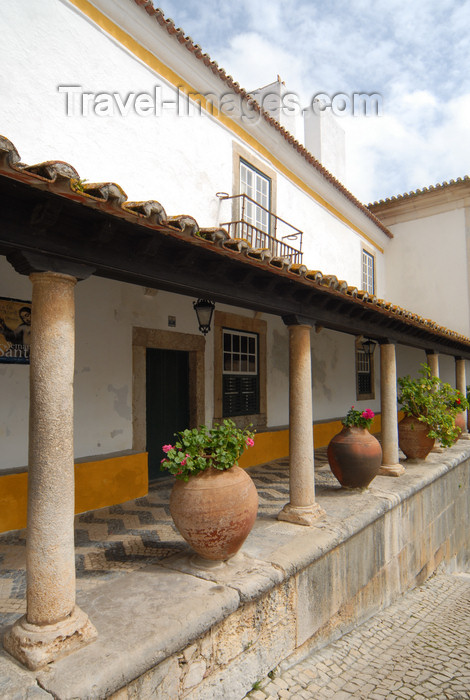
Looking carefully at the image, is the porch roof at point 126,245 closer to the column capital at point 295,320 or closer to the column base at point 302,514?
the column capital at point 295,320

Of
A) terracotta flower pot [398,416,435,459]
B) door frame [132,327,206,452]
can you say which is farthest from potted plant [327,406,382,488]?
terracotta flower pot [398,416,435,459]

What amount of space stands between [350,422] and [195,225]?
4020mm

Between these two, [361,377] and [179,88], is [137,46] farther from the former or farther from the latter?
[361,377]

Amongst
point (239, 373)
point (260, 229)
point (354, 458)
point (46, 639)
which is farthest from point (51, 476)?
point (260, 229)

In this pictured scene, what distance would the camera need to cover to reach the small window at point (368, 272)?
14.0 meters

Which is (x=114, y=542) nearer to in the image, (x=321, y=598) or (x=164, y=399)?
(x=321, y=598)

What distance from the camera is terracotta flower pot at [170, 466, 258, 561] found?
350cm

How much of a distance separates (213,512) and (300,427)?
5.94ft

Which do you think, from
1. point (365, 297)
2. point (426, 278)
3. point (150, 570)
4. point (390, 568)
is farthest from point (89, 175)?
point (426, 278)

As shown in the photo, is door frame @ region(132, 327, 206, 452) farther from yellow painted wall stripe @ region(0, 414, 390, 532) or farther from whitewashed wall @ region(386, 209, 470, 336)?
whitewashed wall @ region(386, 209, 470, 336)

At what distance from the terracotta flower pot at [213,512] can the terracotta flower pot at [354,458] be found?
2.58 meters

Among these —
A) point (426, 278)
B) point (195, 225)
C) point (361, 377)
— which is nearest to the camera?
point (195, 225)

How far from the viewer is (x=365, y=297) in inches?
217

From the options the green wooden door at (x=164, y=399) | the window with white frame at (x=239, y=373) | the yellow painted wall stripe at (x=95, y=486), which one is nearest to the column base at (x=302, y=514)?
the yellow painted wall stripe at (x=95, y=486)
